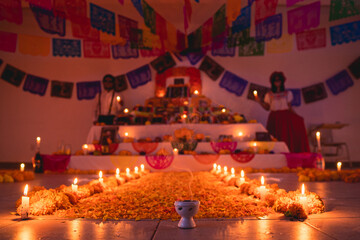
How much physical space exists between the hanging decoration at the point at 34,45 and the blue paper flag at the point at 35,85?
2.17ft

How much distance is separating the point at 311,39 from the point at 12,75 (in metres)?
8.08

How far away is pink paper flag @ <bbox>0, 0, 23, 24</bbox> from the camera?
19.5ft

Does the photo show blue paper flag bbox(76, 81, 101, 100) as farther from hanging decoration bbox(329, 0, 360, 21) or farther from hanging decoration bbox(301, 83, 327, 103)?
hanging decoration bbox(329, 0, 360, 21)

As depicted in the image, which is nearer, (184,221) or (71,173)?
(184,221)

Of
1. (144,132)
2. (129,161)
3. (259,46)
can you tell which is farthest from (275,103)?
(129,161)

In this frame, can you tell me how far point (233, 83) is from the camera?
890 cm

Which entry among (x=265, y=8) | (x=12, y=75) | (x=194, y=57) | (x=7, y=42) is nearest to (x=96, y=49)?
(x=7, y=42)

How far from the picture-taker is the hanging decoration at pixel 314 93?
841 cm

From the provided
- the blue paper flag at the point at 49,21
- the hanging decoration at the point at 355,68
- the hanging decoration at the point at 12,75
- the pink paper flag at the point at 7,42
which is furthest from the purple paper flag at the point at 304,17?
the hanging decoration at the point at 12,75

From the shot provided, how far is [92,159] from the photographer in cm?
543

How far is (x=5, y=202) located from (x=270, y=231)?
1933 millimetres

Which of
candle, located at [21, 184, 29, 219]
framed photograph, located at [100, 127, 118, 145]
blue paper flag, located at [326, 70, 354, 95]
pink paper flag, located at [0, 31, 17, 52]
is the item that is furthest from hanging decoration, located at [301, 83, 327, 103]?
candle, located at [21, 184, 29, 219]

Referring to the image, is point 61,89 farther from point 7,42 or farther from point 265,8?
point 265,8

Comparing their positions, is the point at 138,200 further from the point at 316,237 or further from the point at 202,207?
the point at 316,237
